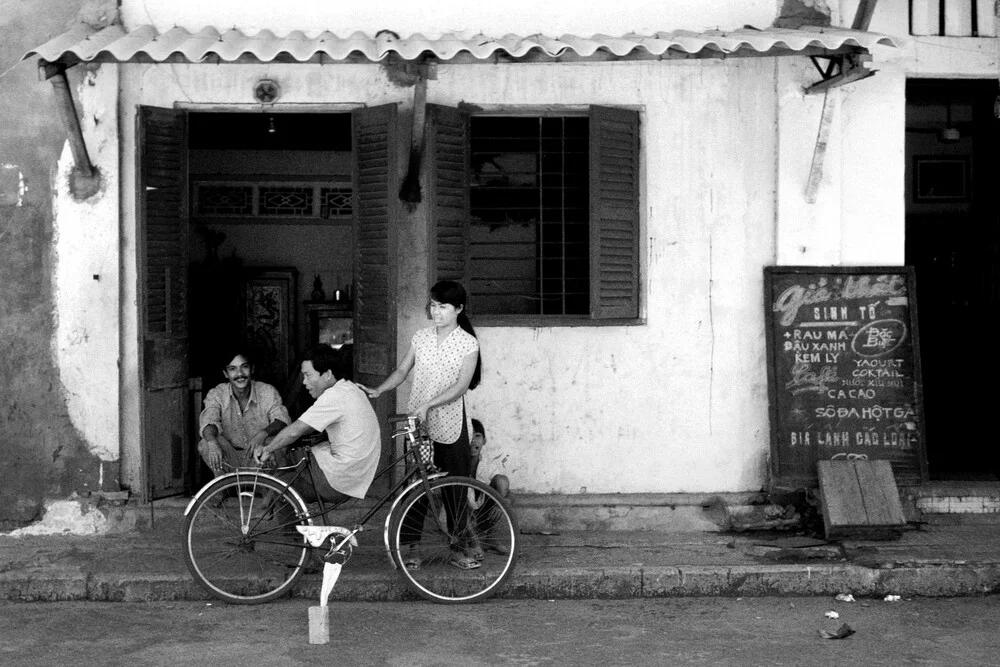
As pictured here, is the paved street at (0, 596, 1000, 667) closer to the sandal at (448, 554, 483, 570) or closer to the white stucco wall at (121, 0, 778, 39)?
the sandal at (448, 554, 483, 570)

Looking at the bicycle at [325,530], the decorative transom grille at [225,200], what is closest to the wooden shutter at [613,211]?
the bicycle at [325,530]

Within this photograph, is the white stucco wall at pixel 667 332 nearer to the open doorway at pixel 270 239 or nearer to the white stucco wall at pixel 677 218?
the white stucco wall at pixel 677 218

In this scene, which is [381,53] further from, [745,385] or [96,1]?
[745,385]

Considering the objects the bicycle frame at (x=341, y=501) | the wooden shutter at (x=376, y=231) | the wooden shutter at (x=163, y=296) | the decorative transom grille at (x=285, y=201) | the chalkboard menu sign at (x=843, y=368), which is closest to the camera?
the bicycle frame at (x=341, y=501)

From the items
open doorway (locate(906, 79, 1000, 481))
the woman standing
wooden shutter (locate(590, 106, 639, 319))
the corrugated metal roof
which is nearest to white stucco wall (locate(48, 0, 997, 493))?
wooden shutter (locate(590, 106, 639, 319))

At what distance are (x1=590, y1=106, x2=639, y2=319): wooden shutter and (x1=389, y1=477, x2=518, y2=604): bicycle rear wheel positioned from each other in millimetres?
1903

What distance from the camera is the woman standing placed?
22.5 feet

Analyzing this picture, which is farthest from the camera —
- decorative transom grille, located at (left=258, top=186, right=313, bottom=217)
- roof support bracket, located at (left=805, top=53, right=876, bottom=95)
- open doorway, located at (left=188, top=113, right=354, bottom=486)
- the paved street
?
decorative transom grille, located at (left=258, top=186, right=313, bottom=217)

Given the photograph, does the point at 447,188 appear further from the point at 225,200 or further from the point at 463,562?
the point at 225,200

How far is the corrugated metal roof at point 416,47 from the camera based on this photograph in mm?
6594

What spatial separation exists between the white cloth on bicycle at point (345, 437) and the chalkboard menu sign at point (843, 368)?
9.55 ft

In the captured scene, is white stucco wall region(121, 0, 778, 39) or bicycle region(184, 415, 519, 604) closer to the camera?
bicycle region(184, 415, 519, 604)

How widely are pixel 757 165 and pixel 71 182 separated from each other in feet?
15.1

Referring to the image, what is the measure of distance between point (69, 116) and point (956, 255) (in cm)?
834
